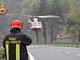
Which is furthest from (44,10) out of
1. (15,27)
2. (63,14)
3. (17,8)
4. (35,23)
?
(15,27)

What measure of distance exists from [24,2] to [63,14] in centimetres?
1976

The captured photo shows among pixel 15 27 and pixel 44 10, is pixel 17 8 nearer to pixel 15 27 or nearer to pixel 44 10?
pixel 44 10

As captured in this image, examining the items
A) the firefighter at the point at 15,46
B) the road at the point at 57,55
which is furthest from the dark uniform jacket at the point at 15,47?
the road at the point at 57,55

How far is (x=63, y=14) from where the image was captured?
91375 mm

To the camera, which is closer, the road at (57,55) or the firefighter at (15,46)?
the firefighter at (15,46)

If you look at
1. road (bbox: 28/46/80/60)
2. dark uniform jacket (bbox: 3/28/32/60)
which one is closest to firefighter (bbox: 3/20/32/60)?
dark uniform jacket (bbox: 3/28/32/60)

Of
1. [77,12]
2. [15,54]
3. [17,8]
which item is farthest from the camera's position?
[17,8]

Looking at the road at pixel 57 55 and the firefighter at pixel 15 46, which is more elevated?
the firefighter at pixel 15 46

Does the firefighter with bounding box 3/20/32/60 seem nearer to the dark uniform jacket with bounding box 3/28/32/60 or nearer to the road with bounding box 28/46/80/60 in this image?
the dark uniform jacket with bounding box 3/28/32/60

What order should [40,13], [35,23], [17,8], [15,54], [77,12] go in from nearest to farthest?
[15,54]
[35,23]
[77,12]
[40,13]
[17,8]

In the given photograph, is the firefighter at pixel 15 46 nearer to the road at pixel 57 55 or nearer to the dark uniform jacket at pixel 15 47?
the dark uniform jacket at pixel 15 47

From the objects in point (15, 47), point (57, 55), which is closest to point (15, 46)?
point (15, 47)

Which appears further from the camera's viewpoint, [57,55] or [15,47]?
[57,55]

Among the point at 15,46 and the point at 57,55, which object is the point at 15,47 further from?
the point at 57,55
